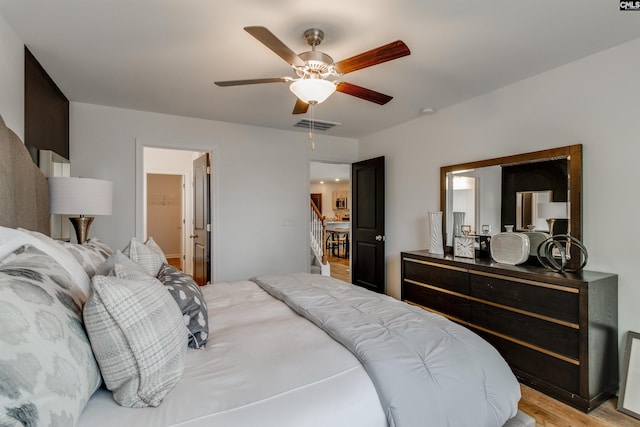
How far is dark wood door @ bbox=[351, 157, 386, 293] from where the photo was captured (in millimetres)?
4340

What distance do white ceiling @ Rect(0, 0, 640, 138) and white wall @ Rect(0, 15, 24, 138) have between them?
8cm

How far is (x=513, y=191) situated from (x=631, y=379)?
1545mm

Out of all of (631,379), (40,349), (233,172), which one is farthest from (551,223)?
(233,172)

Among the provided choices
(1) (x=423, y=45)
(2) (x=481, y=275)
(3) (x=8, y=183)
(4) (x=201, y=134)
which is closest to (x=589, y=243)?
(2) (x=481, y=275)

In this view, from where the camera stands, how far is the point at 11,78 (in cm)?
199

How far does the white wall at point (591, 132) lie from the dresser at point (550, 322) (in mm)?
216

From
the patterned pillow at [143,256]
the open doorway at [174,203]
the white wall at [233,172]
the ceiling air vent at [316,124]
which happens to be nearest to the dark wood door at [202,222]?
the open doorway at [174,203]

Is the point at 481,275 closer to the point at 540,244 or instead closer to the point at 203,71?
the point at 540,244

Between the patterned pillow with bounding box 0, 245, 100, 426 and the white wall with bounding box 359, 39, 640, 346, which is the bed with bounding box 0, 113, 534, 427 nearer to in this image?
the patterned pillow with bounding box 0, 245, 100, 426

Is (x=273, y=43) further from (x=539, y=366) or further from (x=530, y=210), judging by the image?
(x=539, y=366)

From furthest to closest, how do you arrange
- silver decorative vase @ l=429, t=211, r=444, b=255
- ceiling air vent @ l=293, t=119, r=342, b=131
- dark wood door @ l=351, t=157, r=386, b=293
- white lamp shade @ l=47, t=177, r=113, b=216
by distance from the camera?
dark wood door @ l=351, t=157, r=386, b=293 < ceiling air vent @ l=293, t=119, r=342, b=131 < silver decorative vase @ l=429, t=211, r=444, b=255 < white lamp shade @ l=47, t=177, r=113, b=216

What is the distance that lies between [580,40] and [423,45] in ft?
3.48

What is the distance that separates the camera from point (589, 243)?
2389 mm

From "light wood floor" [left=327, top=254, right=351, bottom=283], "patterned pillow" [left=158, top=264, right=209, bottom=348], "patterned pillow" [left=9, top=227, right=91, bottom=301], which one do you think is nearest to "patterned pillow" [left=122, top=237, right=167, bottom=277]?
"patterned pillow" [left=158, top=264, right=209, bottom=348]
